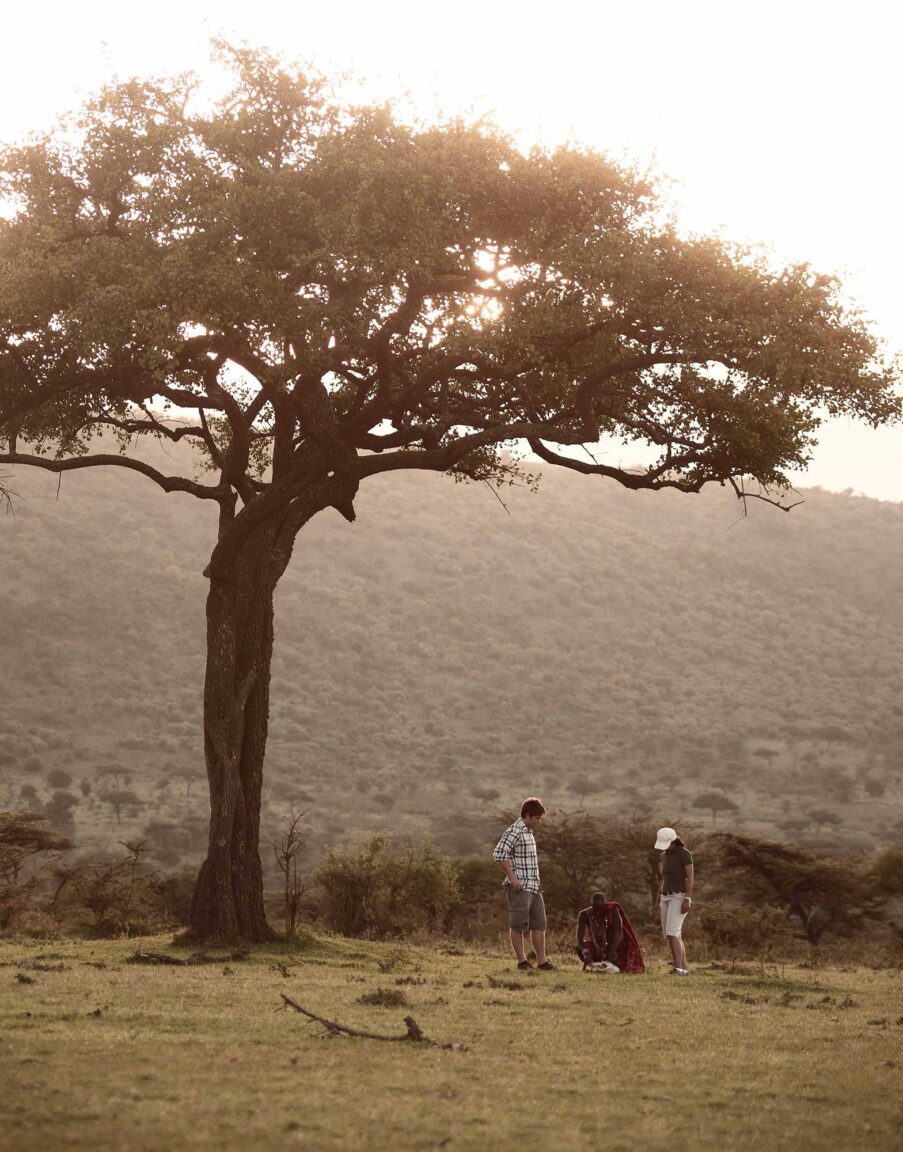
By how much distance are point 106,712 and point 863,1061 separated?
6208 cm

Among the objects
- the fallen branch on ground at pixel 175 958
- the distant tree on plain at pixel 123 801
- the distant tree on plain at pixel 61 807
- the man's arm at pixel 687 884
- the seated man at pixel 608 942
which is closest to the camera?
the fallen branch on ground at pixel 175 958

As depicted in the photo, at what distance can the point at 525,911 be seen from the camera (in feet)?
47.0

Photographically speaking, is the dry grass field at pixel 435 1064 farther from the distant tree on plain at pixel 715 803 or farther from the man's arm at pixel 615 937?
the distant tree on plain at pixel 715 803

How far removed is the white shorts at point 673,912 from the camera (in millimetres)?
14344

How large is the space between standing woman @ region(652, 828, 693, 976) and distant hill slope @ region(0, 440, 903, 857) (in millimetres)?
43064

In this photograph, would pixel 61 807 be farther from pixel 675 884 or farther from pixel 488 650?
pixel 675 884

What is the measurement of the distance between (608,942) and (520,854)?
161 centimetres

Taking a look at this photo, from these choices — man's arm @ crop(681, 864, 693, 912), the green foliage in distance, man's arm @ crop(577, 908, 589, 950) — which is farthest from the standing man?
the green foliage in distance

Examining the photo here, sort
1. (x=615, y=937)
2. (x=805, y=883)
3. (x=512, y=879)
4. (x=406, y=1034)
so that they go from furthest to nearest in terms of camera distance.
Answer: (x=805, y=883)
(x=615, y=937)
(x=512, y=879)
(x=406, y=1034)

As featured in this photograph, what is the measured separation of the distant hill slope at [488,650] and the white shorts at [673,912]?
141ft

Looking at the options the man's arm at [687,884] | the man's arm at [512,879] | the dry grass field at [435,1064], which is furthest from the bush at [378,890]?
the dry grass field at [435,1064]

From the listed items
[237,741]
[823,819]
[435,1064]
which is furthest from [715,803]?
[435,1064]

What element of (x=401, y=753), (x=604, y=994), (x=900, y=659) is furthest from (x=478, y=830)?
(x=604, y=994)

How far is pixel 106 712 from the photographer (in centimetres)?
6700
